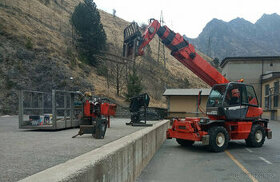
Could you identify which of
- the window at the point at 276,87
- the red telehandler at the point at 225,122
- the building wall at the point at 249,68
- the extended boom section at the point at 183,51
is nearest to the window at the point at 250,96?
the red telehandler at the point at 225,122

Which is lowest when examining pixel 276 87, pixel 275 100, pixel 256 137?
pixel 256 137

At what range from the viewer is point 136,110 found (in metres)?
13.6

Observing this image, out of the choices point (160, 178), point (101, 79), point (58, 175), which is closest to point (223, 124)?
point (160, 178)

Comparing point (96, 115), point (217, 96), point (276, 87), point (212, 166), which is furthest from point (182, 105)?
point (212, 166)

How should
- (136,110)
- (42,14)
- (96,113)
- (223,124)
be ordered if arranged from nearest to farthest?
(96,113), (223,124), (136,110), (42,14)

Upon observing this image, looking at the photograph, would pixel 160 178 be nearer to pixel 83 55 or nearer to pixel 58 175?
pixel 58 175

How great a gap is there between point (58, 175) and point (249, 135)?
1050cm

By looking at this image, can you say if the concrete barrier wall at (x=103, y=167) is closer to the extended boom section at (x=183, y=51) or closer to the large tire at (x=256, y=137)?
the large tire at (x=256, y=137)

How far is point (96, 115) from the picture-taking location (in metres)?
9.91

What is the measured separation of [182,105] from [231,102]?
17.2m

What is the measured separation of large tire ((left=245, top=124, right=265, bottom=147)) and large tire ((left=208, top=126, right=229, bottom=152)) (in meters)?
1.77

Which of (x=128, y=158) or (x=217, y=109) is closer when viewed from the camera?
(x=128, y=158)

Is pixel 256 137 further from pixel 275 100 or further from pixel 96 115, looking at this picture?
pixel 275 100

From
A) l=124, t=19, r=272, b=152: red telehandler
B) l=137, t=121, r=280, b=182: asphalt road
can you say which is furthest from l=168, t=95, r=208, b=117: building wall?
l=137, t=121, r=280, b=182: asphalt road
